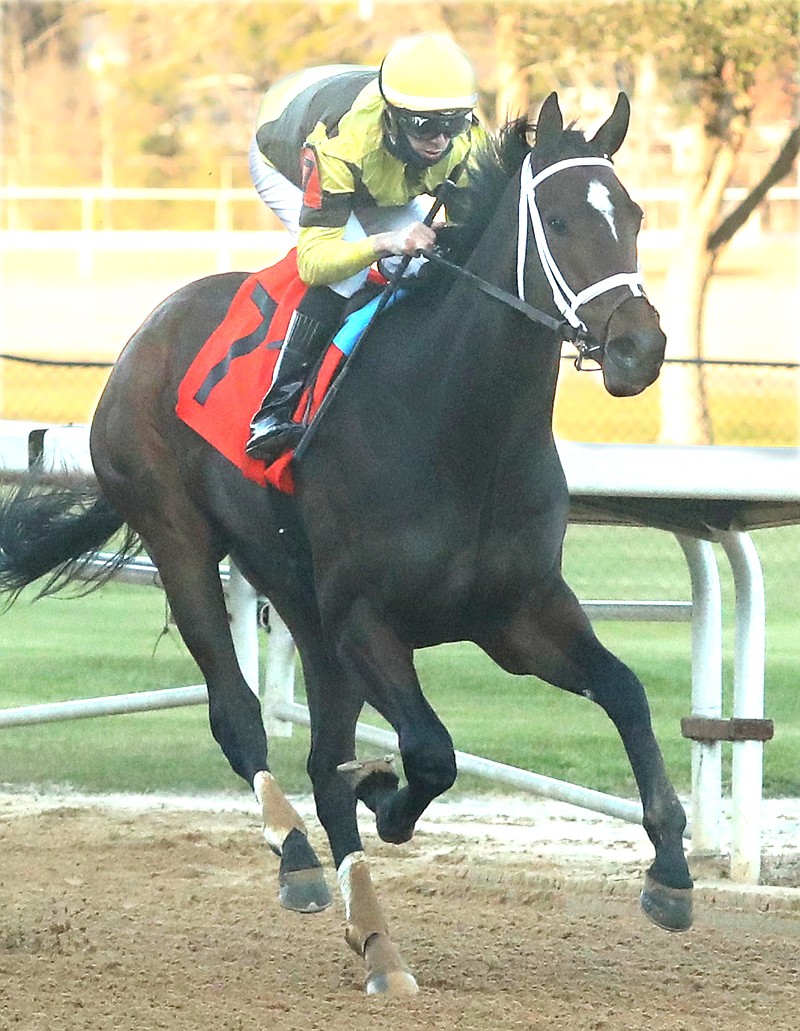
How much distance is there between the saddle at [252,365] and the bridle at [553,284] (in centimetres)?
35

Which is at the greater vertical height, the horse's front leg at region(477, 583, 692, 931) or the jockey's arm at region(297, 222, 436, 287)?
the jockey's arm at region(297, 222, 436, 287)

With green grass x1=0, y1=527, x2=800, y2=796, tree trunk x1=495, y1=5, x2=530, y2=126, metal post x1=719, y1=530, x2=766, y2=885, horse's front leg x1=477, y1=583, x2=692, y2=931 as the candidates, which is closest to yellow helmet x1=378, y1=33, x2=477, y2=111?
horse's front leg x1=477, y1=583, x2=692, y2=931

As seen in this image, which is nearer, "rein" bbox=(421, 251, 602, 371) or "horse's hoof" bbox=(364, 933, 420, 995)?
"rein" bbox=(421, 251, 602, 371)

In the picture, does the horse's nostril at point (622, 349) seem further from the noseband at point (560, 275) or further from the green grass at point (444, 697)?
the green grass at point (444, 697)

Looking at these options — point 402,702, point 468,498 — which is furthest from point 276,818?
point 468,498

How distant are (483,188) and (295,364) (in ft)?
1.83

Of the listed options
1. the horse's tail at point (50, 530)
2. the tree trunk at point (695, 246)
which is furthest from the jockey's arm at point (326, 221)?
the tree trunk at point (695, 246)

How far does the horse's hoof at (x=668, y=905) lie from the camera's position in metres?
3.38

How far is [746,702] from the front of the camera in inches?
188

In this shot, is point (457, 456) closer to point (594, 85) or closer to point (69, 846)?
point (69, 846)

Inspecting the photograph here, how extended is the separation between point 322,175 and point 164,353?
0.93 metres

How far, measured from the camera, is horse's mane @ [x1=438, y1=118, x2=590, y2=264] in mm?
3471

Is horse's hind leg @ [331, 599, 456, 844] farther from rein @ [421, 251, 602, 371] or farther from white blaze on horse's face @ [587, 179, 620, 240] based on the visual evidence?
white blaze on horse's face @ [587, 179, 620, 240]

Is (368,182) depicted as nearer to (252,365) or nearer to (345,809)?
(252,365)
